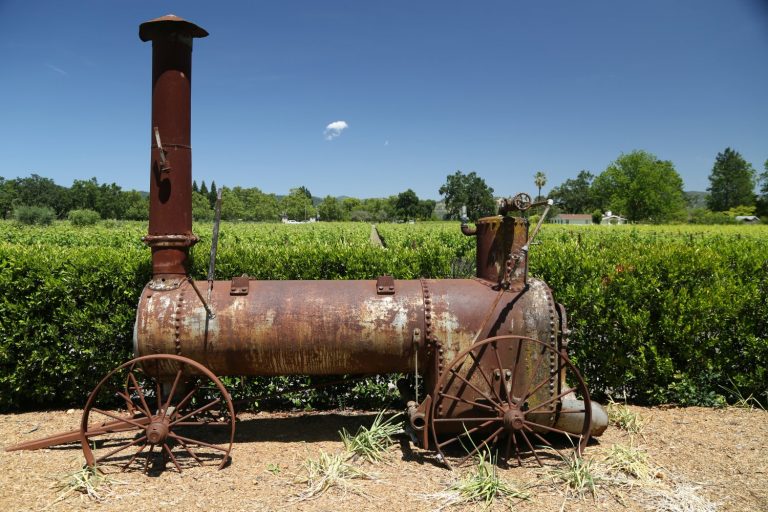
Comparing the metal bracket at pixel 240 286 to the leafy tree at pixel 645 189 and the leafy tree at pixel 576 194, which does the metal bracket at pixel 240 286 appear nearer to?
the leafy tree at pixel 645 189

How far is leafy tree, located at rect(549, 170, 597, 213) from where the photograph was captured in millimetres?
120938

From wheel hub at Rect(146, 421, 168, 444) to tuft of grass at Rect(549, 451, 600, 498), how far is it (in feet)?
10.6

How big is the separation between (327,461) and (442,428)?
1027 millimetres

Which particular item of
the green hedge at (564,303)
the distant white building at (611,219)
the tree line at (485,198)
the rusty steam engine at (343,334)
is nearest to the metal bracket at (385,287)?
the rusty steam engine at (343,334)

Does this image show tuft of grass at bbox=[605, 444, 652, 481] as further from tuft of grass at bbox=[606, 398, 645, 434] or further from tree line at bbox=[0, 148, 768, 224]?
tree line at bbox=[0, 148, 768, 224]

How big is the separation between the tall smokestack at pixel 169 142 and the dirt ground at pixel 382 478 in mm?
1796

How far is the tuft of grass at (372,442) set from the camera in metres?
4.09

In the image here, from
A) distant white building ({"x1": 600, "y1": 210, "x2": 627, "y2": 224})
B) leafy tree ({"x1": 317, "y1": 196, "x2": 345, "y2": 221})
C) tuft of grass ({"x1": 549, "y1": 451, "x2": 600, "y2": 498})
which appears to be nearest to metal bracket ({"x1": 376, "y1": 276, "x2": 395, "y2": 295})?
tuft of grass ({"x1": 549, "y1": 451, "x2": 600, "y2": 498})

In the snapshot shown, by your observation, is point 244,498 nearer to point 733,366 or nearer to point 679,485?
point 679,485

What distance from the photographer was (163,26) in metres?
4.06

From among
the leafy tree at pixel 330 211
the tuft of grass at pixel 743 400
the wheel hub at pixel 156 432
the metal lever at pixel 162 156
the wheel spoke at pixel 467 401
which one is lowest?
the tuft of grass at pixel 743 400

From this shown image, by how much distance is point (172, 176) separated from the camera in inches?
159

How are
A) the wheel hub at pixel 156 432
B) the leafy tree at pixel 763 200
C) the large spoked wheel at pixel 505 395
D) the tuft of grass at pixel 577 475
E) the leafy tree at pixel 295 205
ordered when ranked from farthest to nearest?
the leafy tree at pixel 295 205
the leafy tree at pixel 763 200
the large spoked wheel at pixel 505 395
the wheel hub at pixel 156 432
the tuft of grass at pixel 577 475

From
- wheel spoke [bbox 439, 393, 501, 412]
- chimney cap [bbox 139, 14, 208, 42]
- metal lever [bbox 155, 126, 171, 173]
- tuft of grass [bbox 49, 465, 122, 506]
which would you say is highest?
chimney cap [bbox 139, 14, 208, 42]
